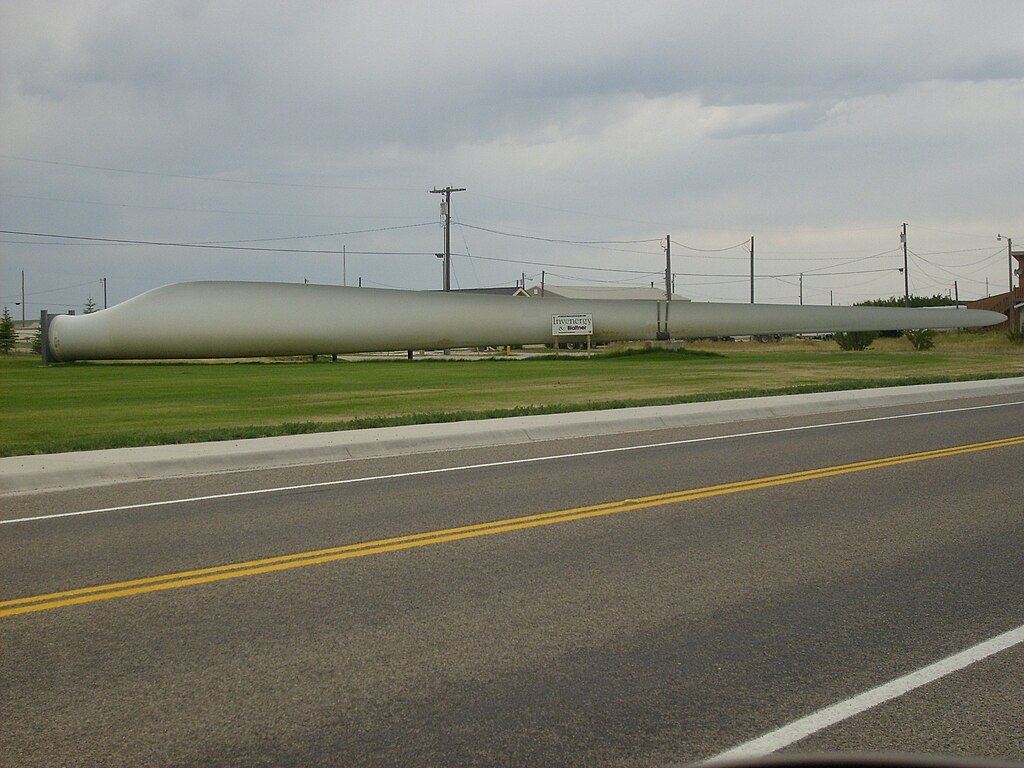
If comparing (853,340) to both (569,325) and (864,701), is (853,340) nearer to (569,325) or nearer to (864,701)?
(569,325)

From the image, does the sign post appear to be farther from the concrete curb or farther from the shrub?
the concrete curb

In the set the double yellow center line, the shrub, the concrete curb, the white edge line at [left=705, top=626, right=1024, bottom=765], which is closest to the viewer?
the white edge line at [left=705, top=626, right=1024, bottom=765]

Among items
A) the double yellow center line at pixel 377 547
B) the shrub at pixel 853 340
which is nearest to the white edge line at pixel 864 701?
the double yellow center line at pixel 377 547

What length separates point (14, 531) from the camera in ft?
29.9

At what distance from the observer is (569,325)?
46531mm

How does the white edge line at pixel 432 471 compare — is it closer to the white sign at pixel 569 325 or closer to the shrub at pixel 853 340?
the white sign at pixel 569 325

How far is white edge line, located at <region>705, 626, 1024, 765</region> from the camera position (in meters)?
4.12

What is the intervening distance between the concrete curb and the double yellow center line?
5279 millimetres

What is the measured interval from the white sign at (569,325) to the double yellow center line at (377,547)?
34497 millimetres

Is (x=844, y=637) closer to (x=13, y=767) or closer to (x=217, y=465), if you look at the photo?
(x=13, y=767)

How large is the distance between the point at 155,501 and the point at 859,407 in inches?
624

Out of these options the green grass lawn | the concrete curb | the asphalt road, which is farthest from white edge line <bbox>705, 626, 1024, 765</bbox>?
the green grass lawn

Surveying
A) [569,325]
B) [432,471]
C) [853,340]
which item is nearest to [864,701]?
[432,471]

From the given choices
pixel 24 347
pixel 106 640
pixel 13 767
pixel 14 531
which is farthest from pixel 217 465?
pixel 24 347
